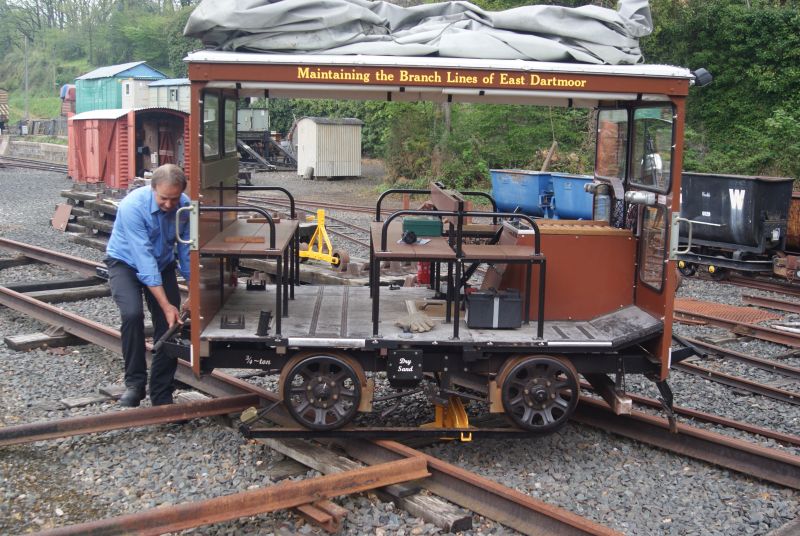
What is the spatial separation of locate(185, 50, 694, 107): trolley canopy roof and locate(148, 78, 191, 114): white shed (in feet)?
123

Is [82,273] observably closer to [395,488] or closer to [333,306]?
[333,306]

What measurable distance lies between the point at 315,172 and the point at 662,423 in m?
29.5

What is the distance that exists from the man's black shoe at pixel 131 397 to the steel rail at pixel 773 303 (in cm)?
889

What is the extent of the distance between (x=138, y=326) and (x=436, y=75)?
3036 millimetres

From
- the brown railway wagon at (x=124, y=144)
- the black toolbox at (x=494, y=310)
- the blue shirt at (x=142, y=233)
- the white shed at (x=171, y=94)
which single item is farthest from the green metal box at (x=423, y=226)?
the white shed at (x=171, y=94)

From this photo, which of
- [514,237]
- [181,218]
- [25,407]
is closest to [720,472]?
[514,237]

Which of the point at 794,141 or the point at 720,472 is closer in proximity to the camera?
the point at 720,472

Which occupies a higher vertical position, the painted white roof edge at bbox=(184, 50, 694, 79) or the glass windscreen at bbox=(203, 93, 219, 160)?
the painted white roof edge at bbox=(184, 50, 694, 79)

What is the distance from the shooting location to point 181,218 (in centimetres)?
659

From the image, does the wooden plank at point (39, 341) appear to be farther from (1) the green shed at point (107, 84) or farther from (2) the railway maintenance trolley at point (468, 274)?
(1) the green shed at point (107, 84)

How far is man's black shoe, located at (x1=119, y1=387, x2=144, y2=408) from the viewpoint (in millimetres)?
6730

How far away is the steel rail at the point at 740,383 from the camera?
7.54 metres

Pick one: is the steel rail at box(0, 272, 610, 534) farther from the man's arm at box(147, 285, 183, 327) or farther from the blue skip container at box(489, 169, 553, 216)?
the blue skip container at box(489, 169, 553, 216)

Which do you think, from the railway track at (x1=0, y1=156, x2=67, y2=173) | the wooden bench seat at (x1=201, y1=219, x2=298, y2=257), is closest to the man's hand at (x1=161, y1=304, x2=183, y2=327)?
the wooden bench seat at (x1=201, y1=219, x2=298, y2=257)
